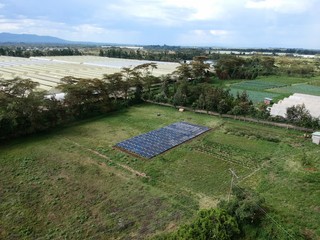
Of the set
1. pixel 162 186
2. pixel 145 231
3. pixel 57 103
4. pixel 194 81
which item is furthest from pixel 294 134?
pixel 194 81

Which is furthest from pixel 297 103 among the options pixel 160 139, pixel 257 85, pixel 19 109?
pixel 19 109

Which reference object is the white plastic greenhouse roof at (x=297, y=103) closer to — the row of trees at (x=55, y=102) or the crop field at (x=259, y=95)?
the crop field at (x=259, y=95)

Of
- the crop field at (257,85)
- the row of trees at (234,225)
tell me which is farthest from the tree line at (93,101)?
the row of trees at (234,225)

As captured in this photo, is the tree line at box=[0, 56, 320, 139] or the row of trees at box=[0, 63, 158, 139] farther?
the tree line at box=[0, 56, 320, 139]

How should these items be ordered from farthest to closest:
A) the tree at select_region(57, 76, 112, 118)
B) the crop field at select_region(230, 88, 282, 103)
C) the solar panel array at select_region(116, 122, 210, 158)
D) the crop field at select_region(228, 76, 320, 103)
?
the crop field at select_region(228, 76, 320, 103) → the crop field at select_region(230, 88, 282, 103) → the tree at select_region(57, 76, 112, 118) → the solar panel array at select_region(116, 122, 210, 158)

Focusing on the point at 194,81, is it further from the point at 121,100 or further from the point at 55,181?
the point at 55,181

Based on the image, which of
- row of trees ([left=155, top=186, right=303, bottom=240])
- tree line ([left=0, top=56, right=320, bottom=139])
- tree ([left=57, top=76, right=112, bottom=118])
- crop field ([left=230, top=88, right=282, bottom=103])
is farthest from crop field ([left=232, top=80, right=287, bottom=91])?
row of trees ([left=155, top=186, right=303, bottom=240])

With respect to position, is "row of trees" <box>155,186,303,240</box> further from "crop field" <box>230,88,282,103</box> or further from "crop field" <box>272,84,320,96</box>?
"crop field" <box>272,84,320,96</box>
